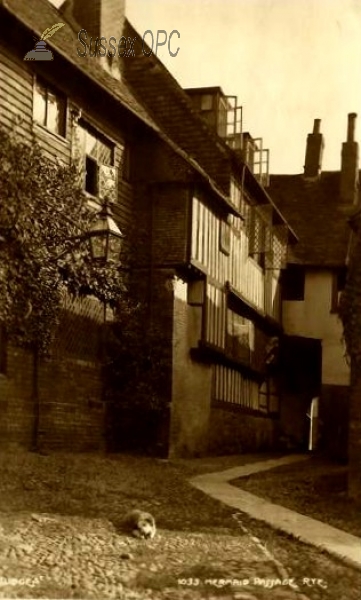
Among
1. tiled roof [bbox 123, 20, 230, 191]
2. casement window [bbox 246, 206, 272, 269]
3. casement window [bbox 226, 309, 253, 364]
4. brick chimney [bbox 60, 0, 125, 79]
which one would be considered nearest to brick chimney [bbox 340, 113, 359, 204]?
Result: casement window [bbox 246, 206, 272, 269]

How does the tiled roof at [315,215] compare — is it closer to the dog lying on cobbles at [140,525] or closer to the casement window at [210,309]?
the casement window at [210,309]

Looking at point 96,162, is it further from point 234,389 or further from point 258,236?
point 258,236

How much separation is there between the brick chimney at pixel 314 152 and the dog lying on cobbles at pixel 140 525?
2583cm

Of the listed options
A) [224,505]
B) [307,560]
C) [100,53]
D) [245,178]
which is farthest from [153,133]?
[307,560]

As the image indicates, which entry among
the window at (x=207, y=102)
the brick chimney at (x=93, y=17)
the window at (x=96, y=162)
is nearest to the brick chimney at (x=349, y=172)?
the window at (x=207, y=102)

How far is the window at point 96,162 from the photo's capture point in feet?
52.6

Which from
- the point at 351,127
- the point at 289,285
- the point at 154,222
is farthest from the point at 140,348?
the point at 351,127

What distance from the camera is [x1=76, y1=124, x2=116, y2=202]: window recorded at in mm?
16047

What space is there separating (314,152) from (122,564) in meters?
27.8

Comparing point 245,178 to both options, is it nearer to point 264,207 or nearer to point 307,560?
point 264,207

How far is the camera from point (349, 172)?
31.8 m

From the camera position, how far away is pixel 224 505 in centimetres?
1141

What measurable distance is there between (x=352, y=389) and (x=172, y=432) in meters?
5.21

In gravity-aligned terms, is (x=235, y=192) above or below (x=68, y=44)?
below
